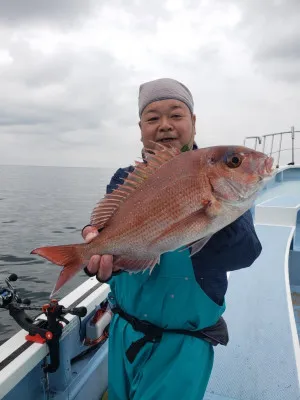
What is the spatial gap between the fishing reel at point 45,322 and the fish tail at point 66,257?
41.6 inches

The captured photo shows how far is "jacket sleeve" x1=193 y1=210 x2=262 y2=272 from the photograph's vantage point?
2.04 meters

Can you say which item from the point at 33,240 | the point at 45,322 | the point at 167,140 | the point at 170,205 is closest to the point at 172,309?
the point at 170,205

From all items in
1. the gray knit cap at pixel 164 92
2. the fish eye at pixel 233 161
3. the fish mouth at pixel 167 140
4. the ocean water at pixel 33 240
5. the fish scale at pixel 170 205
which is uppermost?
the gray knit cap at pixel 164 92

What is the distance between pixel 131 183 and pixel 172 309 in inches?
32.8

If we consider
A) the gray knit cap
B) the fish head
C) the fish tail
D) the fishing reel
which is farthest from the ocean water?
the fish head

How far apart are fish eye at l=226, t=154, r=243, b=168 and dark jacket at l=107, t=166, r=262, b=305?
377mm

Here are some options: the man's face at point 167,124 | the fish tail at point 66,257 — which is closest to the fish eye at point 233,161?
the man's face at point 167,124

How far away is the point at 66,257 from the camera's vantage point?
6.70 feet

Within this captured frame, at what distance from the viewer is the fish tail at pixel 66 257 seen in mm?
1999

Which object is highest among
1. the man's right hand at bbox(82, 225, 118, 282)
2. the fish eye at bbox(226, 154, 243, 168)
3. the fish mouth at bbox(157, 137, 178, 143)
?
the fish mouth at bbox(157, 137, 178, 143)

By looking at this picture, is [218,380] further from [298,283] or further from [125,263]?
[298,283]

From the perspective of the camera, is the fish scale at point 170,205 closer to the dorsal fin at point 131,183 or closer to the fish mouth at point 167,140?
the dorsal fin at point 131,183

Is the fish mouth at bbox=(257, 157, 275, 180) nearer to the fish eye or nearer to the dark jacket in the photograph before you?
the fish eye

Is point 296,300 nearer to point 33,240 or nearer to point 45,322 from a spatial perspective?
point 45,322
